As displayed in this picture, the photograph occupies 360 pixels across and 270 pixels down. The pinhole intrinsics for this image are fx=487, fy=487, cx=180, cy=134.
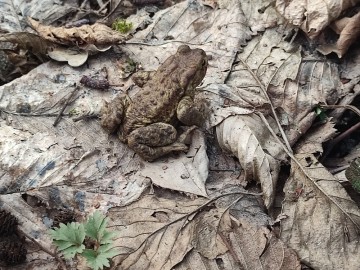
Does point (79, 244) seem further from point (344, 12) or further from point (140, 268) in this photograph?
point (344, 12)

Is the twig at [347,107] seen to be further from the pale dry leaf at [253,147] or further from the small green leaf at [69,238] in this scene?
the small green leaf at [69,238]

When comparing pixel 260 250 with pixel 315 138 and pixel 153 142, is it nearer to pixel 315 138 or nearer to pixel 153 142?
pixel 315 138

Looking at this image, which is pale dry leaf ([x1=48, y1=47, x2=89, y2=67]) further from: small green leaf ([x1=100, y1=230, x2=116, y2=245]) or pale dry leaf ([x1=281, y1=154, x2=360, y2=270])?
pale dry leaf ([x1=281, y1=154, x2=360, y2=270])

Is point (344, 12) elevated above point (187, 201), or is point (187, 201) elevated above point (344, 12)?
point (344, 12)

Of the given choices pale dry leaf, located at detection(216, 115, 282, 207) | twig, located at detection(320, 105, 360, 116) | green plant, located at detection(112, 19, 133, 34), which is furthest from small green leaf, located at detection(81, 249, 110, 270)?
green plant, located at detection(112, 19, 133, 34)

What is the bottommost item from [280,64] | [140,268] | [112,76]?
[140,268]

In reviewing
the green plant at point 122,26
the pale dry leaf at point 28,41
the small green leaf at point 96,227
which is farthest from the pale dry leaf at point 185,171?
the pale dry leaf at point 28,41

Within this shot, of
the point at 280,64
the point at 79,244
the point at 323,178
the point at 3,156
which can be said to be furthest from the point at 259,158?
the point at 3,156
